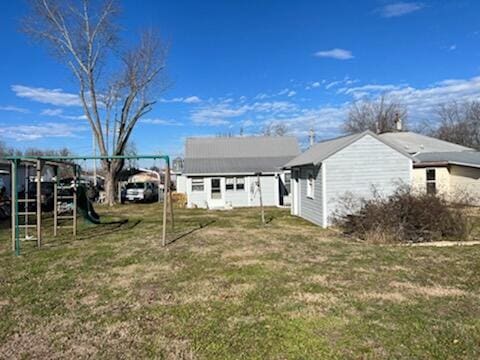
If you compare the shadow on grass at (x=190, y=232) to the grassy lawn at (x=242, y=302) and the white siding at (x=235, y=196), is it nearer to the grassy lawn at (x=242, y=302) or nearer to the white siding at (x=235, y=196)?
the grassy lawn at (x=242, y=302)

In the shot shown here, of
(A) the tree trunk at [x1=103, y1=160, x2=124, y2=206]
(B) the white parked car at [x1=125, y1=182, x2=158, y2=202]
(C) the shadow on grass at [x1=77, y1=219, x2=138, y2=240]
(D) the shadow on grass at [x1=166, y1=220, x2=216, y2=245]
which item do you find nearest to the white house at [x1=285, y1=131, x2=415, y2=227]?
(D) the shadow on grass at [x1=166, y1=220, x2=216, y2=245]

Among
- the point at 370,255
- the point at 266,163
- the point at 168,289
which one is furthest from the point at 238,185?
the point at 168,289

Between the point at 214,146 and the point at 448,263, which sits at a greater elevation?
the point at 214,146

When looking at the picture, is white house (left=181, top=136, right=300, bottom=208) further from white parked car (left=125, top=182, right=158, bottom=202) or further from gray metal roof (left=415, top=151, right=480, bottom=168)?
gray metal roof (left=415, top=151, right=480, bottom=168)

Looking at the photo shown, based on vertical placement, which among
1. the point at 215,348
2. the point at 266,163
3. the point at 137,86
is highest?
the point at 137,86

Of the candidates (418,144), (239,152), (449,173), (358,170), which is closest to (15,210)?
(358,170)

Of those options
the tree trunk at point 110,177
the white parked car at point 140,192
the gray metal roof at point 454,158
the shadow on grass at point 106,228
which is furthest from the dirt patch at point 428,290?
the white parked car at point 140,192

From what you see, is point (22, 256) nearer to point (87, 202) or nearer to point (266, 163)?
point (87, 202)

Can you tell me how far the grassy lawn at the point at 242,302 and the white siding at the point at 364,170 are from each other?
4.18 meters

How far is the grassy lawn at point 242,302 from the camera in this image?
→ 4.15 metres

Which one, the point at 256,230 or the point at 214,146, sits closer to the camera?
the point at 256,230

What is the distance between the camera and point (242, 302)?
5559 mm

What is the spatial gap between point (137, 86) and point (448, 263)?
25.0 meters

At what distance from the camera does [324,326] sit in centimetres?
464
